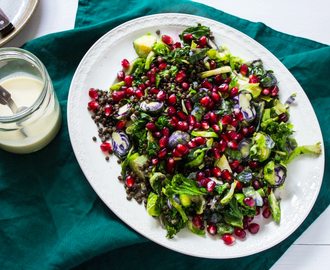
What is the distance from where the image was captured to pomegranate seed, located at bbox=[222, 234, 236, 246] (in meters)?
2.03

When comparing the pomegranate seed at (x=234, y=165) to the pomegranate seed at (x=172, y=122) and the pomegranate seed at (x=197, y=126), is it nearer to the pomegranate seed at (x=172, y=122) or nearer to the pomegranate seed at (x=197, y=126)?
the pomegranate seed at (x=197, y=126)

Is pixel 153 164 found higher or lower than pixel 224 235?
higher

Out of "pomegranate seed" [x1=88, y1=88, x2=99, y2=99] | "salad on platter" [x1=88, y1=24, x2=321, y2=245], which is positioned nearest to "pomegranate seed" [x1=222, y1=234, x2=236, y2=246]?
"salad on platter" [x1=88, y1=24, x2=321, y2=245]

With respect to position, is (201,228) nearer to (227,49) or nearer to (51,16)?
(227,49)

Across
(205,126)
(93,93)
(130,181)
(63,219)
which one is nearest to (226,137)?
(205,126)

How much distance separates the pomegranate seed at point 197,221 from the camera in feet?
6.64

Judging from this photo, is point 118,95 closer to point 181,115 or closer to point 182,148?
point 181,115

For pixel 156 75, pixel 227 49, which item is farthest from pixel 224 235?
pixel 227 49

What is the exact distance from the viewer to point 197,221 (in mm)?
2023

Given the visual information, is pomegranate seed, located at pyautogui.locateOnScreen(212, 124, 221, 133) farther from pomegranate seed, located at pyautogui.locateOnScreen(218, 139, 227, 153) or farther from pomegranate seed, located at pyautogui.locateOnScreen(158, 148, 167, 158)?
pomegranate seed, located at pyautogui.locateOnScreen(158, 148, 167, 158)

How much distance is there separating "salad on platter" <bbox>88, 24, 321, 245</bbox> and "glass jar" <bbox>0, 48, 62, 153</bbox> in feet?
0.89

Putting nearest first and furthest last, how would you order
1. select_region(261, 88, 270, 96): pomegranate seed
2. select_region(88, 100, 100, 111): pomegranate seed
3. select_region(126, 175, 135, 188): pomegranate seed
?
select_region(126, 175, 135, 188): pomegranate seed < select_region(88, 100, 100, 111): pomegranate seed < select_region(261, 88, 270, 96): pomegranate seed

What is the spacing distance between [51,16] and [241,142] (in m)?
1.57

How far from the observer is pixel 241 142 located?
2.15 metres
